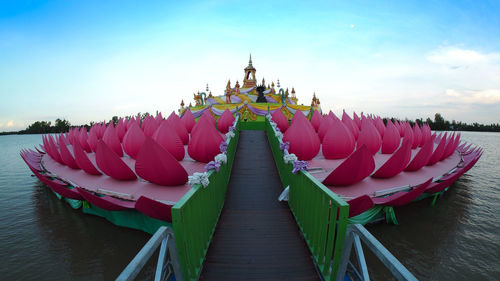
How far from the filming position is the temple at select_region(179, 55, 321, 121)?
16.5 m

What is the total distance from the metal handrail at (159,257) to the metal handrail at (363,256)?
71.2 inches

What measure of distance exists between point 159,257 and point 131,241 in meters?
3.99

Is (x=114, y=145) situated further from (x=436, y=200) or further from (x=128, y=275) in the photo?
(x=436, y=200)

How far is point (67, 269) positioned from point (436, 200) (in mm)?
11095

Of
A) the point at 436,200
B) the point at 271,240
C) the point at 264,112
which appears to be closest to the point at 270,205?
the point at 271,240

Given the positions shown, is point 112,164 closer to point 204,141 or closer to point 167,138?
point 167,138

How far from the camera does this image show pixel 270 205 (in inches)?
185

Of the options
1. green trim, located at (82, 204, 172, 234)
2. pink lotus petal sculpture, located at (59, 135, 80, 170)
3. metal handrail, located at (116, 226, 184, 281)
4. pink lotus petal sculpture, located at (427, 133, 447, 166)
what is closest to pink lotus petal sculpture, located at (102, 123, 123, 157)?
pink lotus petal sculpture, located at (59, 135, 80, 170)

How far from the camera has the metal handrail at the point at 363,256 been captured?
60.1 inches

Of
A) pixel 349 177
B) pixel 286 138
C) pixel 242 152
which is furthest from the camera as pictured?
pixel 242 152

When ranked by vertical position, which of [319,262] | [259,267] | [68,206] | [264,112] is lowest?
[68,206]

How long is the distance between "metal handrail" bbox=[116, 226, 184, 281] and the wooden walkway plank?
0.68 metres

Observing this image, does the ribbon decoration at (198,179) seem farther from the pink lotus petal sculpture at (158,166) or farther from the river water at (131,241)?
the river water at (131,241)

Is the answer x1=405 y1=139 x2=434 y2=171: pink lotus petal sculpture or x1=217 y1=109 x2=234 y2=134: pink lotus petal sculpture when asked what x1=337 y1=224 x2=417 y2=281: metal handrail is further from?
x1=217 y1=109 x2=234 y2=134: pink lotus petal sculpture
